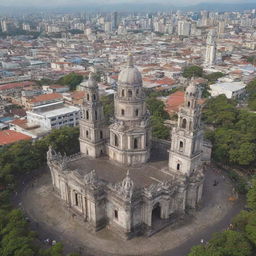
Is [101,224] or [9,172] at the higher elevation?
[9,172]

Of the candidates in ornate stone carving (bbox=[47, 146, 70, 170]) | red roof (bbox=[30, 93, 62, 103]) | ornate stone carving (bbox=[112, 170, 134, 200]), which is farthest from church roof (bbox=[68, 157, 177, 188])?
red roof (bbox=[30, 93, 62, 103])

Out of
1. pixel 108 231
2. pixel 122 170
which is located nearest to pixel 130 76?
pixel 122 170

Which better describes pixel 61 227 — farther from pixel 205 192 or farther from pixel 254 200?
pixel 254 200

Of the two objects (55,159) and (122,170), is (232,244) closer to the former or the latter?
(122,170)

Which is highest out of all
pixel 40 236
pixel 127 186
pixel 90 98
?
pixel 90 98

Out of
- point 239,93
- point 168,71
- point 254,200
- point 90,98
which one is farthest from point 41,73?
point 254,200

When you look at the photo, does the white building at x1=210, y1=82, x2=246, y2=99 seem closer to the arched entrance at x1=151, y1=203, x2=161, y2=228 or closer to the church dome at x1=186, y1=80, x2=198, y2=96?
the church dome at x1=186, y1=80, x2=198, y2=96
